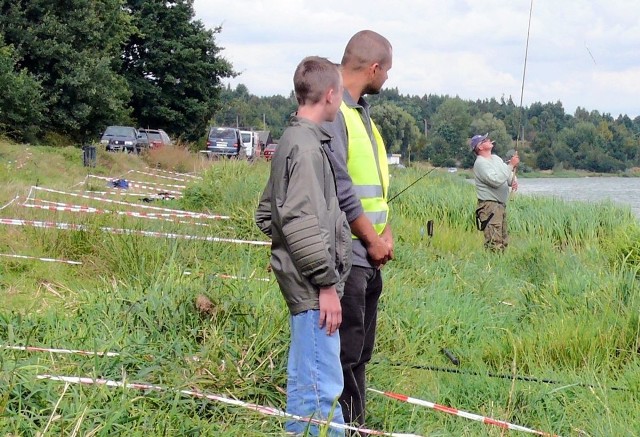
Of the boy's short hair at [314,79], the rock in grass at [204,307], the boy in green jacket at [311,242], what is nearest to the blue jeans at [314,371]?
the boy in green jacket at [311,242]

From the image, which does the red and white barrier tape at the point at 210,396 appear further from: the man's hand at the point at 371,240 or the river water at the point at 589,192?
the river water at the point at 589,192

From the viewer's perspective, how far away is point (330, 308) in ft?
10.9

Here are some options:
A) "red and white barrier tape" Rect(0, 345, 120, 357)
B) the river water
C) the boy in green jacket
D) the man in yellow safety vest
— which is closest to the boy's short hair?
the boy in green jacket

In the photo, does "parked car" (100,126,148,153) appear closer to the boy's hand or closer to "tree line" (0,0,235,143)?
"tree line" (0,0,235,143)

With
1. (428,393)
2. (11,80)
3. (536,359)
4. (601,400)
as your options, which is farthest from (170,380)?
(11,80)

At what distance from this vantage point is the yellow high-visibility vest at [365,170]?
149 inches

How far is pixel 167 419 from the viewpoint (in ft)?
11.2

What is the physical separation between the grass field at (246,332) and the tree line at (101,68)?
1885cm

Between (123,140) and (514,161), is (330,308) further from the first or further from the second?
(123,140)

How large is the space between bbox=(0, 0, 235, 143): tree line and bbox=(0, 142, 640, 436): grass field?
1885cm

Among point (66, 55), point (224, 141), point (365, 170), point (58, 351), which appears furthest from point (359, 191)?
point (224, 141)

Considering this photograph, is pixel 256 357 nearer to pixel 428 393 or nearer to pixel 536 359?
pixel 428 393

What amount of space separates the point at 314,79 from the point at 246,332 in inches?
57.3

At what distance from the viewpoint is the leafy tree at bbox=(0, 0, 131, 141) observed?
101 ft
